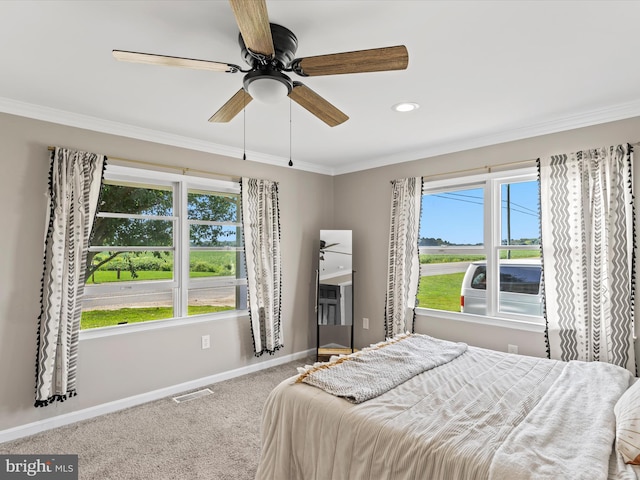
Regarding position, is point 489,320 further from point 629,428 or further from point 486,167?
point 629,428

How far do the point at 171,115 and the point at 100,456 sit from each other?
2.55 meters

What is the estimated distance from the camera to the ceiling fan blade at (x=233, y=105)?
2080 millimetres

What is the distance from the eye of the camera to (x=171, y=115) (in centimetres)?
299

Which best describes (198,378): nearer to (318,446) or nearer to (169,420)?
(169,420)

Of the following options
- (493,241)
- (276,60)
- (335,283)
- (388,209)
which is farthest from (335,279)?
(276,60)

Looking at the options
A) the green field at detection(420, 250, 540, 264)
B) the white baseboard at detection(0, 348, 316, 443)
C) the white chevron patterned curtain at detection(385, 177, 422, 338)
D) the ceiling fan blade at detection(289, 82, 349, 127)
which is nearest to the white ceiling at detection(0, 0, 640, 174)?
the ceiling fan blade at detection(289, 82, 349, 127)

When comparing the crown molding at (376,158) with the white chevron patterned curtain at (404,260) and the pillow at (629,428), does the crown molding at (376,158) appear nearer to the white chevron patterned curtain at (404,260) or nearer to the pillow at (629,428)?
the white chevron patterned curtain at (404,260)

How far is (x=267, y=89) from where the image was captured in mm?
1834

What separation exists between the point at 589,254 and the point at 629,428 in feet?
6.14

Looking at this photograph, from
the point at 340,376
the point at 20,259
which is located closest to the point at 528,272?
the point at 340,376

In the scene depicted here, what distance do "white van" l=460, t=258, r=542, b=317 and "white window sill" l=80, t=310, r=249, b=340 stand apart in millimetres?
2414

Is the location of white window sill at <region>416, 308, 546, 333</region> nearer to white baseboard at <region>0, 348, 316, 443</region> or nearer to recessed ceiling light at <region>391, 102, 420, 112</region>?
white baseboard at <region>0, 348, 316, 443</region>

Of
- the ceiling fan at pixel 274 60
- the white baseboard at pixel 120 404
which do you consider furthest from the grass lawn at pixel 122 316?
the ceiling fan at pixel 274 60

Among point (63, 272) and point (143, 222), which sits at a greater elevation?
point (143, 222)
